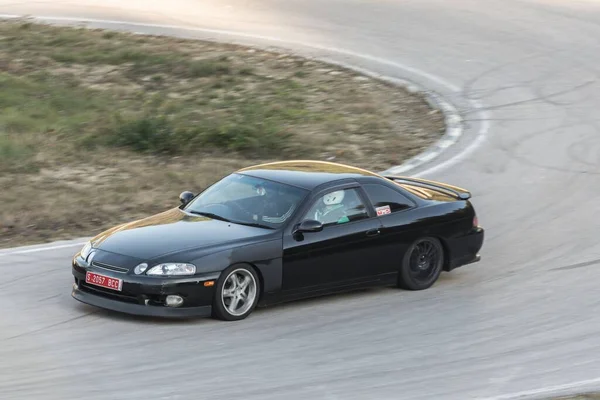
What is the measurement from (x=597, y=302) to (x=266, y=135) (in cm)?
785

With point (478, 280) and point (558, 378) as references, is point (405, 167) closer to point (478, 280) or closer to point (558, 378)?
point (478, 280)

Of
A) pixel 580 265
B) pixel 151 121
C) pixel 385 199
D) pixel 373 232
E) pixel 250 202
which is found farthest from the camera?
pixel 151 121

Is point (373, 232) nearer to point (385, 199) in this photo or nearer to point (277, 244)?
point (385, 199)

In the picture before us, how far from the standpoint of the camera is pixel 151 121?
730 inches

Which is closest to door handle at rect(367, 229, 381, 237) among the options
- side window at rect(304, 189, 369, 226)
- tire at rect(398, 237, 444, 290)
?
side window at rect(304, 189, 369, 226)

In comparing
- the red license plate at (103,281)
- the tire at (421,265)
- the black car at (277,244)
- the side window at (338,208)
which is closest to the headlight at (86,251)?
the black car at (277,244)

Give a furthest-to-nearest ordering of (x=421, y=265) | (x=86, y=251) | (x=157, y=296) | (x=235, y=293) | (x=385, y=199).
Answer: (x=421, y=265) < (x=385, y=199) < (x=86, y=251) < (x=235, y=293) < (x=157, y=296)

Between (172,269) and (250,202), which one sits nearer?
(172,269)

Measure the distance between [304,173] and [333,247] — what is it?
0.97 meters

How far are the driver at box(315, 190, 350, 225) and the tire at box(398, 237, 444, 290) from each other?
891mm

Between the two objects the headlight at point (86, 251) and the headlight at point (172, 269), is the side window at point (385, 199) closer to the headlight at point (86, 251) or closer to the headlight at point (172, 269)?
the headlight at point (172, 269)

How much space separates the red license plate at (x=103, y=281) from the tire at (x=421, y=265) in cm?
315

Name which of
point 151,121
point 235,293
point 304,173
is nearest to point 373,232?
point 304,173

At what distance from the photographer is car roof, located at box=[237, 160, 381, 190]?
Result: 11.9 meters
